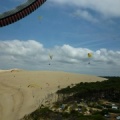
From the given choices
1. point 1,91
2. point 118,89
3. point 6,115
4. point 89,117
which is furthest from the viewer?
point 1,91

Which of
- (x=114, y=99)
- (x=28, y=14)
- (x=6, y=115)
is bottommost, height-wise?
(x=6, y=115)

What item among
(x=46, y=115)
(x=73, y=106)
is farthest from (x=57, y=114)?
(x=73, y=106)

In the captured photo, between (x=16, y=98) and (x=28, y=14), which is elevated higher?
(x=28, y=14)

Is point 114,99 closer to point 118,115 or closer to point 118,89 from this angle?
point 118,89

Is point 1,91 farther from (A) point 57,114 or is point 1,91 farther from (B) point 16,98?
(A) point 57,114

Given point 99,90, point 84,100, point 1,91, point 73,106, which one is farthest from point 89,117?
point 1,91

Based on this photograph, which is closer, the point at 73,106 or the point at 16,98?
the point at 73,106

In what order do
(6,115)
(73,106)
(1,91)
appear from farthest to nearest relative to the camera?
1. (1,91)
2. (6,115)
3. (73,106)
